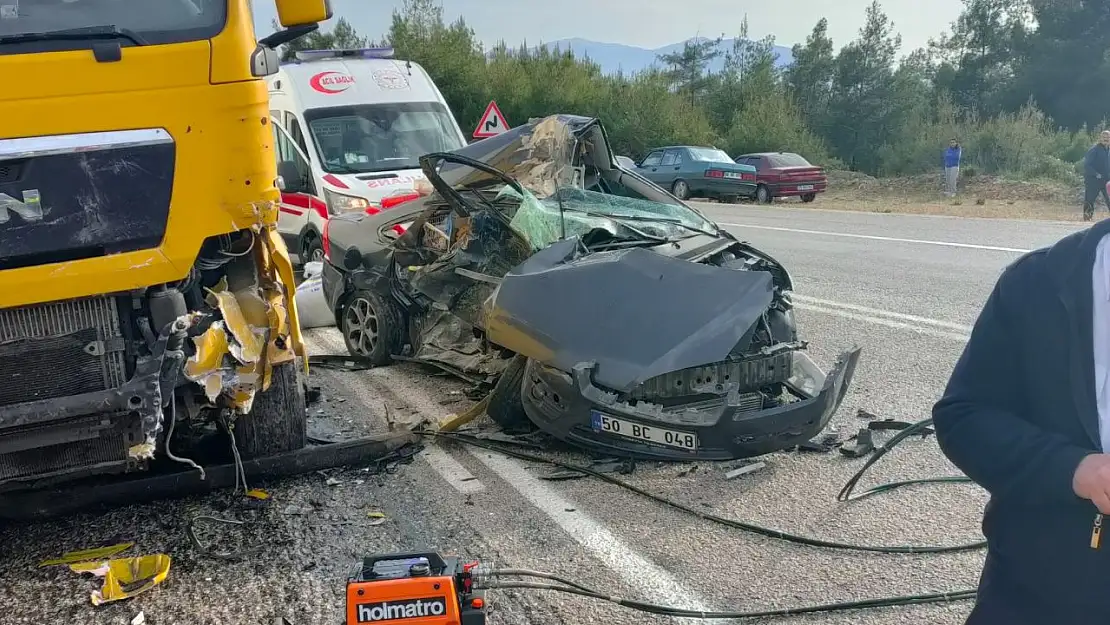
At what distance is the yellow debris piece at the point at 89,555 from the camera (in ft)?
11.5

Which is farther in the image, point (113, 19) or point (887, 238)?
point (887, 238)

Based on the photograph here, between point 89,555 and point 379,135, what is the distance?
7.71 meters

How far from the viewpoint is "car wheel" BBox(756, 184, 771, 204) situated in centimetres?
2389

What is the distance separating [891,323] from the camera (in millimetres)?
7273

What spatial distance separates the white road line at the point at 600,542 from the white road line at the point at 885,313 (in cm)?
420

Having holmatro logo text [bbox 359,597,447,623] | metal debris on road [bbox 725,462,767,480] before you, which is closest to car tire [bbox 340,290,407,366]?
metal debris on road [bbox 725,462,767,480]

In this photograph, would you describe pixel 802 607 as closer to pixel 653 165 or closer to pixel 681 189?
pixel 681 189

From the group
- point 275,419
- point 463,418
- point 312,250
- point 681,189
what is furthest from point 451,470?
point 681,189

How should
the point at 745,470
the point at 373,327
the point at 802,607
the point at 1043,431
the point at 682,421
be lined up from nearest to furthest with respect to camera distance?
the point at 1043,431 < the point at 802,607 < the point at 682,421 < the point at 745,470 < the point at 373,327

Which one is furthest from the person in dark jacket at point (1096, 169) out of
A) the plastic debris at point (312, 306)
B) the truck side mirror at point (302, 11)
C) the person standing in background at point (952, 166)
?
the truck side mirror at point (302, 11)

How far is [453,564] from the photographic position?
241cm

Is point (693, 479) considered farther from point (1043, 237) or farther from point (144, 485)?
point (1043, 237)

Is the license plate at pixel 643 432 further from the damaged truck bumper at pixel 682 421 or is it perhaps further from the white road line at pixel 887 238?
the white road line at pixel 887 238

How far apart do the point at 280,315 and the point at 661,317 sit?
1709mm
